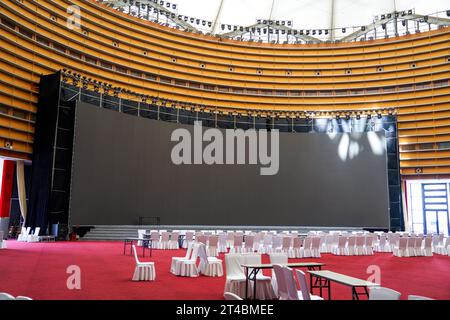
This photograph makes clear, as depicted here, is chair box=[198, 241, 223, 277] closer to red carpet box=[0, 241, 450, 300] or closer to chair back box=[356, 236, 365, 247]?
red carpet box=[0, 241, 450, 300]

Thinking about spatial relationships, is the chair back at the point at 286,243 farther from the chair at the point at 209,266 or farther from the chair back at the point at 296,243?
the chair at the point at 209,266

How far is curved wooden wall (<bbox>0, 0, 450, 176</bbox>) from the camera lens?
61.4 ft

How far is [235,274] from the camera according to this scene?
23.0 ft

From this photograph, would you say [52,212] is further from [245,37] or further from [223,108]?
[245,37]

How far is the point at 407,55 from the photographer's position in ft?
82.9

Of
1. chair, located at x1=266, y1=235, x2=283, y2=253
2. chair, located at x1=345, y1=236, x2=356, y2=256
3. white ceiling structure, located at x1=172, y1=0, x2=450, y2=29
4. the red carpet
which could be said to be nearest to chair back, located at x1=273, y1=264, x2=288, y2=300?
the red carpet

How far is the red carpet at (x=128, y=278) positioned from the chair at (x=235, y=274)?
0.98ft

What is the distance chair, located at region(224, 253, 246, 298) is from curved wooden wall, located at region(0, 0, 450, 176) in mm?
14178

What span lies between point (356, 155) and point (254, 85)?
7.73 meters

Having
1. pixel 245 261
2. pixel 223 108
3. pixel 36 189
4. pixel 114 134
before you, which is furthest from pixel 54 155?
pixel 245 261

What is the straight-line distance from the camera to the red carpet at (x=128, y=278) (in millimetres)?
6609

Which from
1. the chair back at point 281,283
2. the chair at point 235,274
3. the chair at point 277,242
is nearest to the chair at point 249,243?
the chair at point 277,242

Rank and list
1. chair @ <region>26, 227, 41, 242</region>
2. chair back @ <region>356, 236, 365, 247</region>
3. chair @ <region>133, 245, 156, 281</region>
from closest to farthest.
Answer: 1. chair @ <region>133, 245, 156, 281</region>
2. chair back @ <region>356, 236, 365, 247</region>
3. chair @ <region>26, 227, 41, 242</region>

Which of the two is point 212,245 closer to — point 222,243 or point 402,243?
point 222,243
